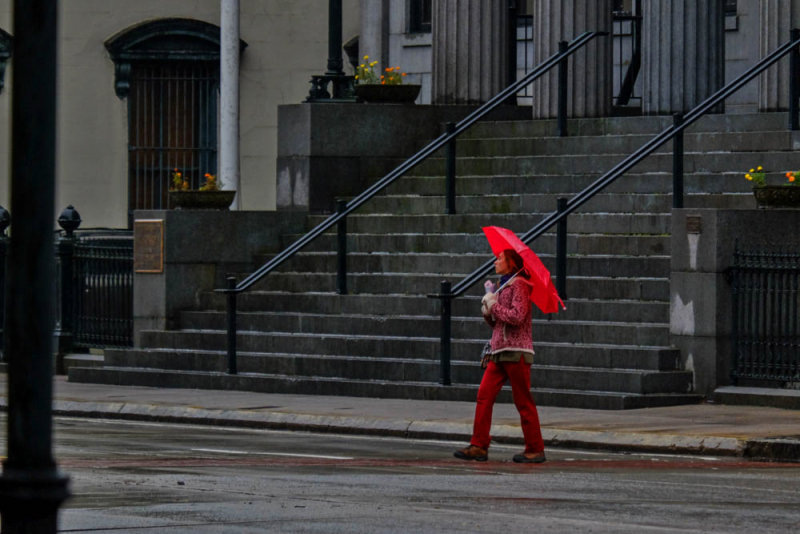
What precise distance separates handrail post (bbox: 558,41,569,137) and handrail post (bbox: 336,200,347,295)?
10.5 ft

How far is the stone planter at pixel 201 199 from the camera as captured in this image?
77.8 feet

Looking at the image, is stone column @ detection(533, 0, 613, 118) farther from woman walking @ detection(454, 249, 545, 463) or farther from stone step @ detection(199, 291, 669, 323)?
woman walking @ detection(454, 249, 545, 463)

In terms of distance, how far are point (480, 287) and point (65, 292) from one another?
20.3 feet

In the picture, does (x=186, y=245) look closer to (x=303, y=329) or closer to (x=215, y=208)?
(x=215, y=208)

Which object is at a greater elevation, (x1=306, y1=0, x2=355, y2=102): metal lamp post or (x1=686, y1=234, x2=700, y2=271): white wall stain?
(x1=306, y1=0, x2=355, y2=102): metal lamp post

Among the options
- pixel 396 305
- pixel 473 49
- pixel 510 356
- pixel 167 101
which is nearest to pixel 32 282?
pixel 510 356

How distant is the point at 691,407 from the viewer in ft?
59.4

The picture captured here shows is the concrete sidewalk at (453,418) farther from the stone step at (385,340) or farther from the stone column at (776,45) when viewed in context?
the stone column at (776,45)

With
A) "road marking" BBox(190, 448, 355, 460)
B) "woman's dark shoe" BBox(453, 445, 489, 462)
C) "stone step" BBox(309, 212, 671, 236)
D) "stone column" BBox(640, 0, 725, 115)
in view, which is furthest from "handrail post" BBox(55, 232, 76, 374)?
"woman's dark shoe" BBox(453, 445, 489, 462)

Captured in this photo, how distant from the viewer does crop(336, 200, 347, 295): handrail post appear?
21.7 metres

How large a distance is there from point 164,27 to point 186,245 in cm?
1303

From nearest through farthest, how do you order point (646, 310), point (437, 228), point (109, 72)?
point (646, 310) → point (437, 228) → point (109, 72)

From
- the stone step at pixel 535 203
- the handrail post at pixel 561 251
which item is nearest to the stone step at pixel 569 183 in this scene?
the stone step at pixel 535 203

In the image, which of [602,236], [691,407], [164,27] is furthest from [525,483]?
[164,27]
